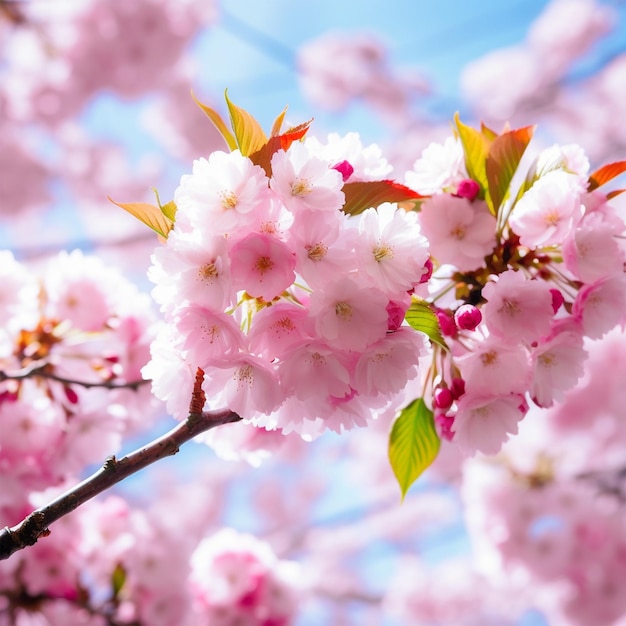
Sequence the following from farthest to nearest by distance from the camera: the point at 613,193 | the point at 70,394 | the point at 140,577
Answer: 1. the point at 140,577
2. the point at 70,394
3. the point at 613,193

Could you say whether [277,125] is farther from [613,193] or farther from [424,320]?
[613,193]

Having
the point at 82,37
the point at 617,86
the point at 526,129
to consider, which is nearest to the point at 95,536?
the point at 526,129

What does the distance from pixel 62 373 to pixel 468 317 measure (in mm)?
831

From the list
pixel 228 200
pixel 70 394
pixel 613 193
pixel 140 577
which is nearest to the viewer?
pixel 228 200

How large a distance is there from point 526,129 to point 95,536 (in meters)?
1.49

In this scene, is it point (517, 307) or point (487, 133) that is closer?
point (517, 307)

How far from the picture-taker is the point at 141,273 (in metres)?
6.33

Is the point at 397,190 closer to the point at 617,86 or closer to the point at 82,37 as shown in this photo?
the point at 82,37

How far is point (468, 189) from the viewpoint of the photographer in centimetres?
95

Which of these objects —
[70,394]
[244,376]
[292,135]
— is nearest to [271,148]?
[292,135]

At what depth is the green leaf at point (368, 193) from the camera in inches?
33.1

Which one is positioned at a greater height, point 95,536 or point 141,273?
point 141,273

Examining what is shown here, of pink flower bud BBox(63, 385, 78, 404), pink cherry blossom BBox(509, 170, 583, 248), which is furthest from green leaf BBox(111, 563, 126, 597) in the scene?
pink cherry blossom BBox(509, 170, 583, 248)

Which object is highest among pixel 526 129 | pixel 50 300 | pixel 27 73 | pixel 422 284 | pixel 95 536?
pixel 27 73
